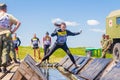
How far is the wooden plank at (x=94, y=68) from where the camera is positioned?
13.5 meters

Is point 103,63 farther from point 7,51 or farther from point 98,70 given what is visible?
point 7,51

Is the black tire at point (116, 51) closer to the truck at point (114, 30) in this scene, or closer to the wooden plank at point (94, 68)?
the truck at point (114, 30)

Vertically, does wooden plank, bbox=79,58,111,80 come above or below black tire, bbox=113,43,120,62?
above

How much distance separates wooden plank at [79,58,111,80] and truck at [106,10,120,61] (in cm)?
699

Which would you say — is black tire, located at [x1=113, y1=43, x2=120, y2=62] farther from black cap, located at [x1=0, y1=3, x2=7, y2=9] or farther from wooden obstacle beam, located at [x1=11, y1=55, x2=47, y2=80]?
wooden obstacle beam, located at [x1=11, y1=55, x2=47, y2=80]

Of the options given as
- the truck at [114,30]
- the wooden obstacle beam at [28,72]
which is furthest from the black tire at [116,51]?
the wooden obstacle beam at [28,72]

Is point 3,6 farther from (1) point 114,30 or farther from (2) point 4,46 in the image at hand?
(1) point 114,30

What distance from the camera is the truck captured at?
22814 mm

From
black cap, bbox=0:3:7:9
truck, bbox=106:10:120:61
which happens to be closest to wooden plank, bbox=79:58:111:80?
black cap, bbox=0:3:7:9

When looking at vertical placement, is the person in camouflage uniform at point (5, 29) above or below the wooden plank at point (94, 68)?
above

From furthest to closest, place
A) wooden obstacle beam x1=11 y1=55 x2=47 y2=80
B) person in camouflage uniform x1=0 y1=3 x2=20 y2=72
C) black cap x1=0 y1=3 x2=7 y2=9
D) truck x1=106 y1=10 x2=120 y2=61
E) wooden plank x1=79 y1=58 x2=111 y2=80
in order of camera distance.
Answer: truck x1=106 y1=10 x2=120 y2=61, wooden plank x1=79 y1=58 x2=111 y2=80, person in camouflage uniform x1=0 y1=3 x2=20 y2=72, black cap x1=0 y1=3 x2=7 y2=9, wooden obstacle beam x1=11 y1=55 x2=47 y2=80

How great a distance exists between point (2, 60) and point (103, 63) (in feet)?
15.3

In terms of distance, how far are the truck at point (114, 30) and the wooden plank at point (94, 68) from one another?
699 centimetres

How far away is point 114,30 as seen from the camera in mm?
23312
